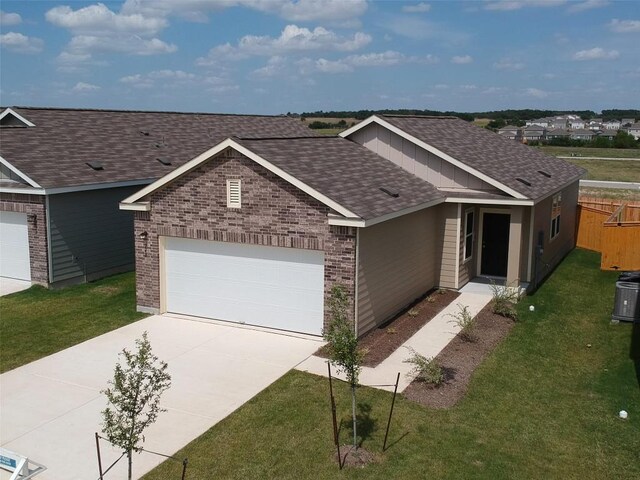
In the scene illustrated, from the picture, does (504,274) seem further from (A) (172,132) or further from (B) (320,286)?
(A) (172,132)

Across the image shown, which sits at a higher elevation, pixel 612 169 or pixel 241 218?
pixel 241 218

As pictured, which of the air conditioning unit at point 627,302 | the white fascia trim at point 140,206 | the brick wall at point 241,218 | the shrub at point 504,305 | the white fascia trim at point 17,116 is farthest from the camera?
the white fascia trim at point 17,116

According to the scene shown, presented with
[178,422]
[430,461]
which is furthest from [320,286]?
[430,461]

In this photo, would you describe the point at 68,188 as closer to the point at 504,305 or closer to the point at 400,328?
the point at 400,328

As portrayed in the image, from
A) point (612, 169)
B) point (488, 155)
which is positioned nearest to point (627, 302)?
point (488, 155)

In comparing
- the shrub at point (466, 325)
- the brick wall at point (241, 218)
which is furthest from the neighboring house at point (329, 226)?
the shrub at point (466, 325)

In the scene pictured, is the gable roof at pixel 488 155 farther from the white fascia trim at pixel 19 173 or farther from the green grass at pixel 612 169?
the green grass at pixel 612 169

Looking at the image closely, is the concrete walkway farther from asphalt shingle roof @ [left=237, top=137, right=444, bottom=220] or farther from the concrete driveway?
asphalt shingle roof @ [left=237, top=137, right=444, bottom=220]
